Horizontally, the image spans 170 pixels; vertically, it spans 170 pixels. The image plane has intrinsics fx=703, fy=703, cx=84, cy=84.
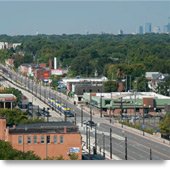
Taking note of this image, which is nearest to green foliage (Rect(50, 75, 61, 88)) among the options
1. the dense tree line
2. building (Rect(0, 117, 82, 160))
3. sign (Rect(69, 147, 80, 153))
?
the dense tree line

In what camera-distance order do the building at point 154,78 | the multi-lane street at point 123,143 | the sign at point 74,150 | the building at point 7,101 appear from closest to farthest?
the sign at point 74,150, the multi-lane street at point 123,143, the building at point 7,101, the building at point 154,78

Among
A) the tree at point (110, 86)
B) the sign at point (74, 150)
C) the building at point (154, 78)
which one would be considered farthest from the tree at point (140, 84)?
the sign at point (74, 150)

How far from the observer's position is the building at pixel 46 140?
2221 centimetres

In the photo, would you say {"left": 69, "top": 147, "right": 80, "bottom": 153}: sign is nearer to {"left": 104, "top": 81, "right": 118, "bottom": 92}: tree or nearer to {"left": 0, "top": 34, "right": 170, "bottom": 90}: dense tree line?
{"left": 104, "top": 81, "right": 118, "bottom": 92}: tree

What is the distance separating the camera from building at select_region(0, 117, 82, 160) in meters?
22.2

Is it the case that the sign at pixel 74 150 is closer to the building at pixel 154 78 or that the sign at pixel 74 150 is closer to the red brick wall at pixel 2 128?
the red brick wall at pixel 2 128

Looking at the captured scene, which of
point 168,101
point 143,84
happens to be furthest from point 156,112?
point 143,84

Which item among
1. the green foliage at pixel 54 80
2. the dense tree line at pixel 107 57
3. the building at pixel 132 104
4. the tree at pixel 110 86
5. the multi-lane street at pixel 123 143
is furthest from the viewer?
the dense tree line at pixel 107 57

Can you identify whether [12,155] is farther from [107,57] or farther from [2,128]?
[107,57]

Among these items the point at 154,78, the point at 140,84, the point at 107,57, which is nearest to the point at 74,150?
the point at 140,84

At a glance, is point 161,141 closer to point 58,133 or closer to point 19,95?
point 58,133

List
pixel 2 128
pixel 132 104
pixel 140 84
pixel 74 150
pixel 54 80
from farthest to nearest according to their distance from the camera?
pixel 54 80 → pixel 140 84 → pixel 132 104 → pixel 2 128 → pixel 74 150

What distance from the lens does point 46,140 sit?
22703 millimetres

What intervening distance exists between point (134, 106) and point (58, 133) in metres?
26.2
